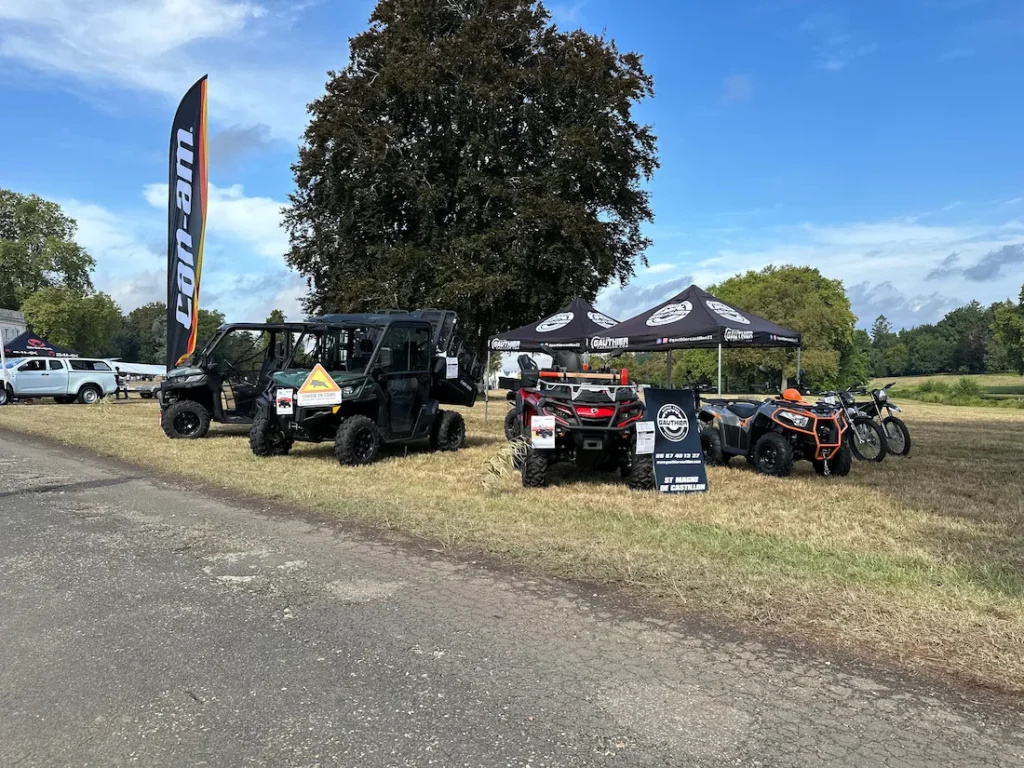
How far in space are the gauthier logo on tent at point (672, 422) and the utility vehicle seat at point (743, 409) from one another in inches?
85.8

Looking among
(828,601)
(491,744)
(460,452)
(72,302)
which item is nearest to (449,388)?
(460,452)

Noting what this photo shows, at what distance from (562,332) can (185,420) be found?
7.42m

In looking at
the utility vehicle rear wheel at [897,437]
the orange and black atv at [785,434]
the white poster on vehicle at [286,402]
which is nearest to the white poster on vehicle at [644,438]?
the orange and black atv at [785,434]

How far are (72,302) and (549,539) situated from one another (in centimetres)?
5571

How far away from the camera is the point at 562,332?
602 inches

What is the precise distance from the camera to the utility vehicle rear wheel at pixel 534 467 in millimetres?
8305

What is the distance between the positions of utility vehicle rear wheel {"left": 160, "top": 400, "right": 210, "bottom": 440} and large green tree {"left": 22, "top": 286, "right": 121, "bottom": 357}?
45.6 metres

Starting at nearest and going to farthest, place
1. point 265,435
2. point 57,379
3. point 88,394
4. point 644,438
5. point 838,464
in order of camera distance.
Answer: point 644,438
point 838,464
point 265,435
point 57,379
point 88,394

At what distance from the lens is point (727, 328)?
10305 mm

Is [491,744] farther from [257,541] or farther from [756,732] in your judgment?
[257,541]

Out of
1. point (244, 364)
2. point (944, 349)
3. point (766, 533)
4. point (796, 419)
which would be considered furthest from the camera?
point (944, 349)

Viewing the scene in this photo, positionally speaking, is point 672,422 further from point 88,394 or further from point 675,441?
point 88,394

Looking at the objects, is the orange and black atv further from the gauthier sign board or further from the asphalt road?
the asphalt road

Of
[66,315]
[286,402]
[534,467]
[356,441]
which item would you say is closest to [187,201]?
[286,402]
